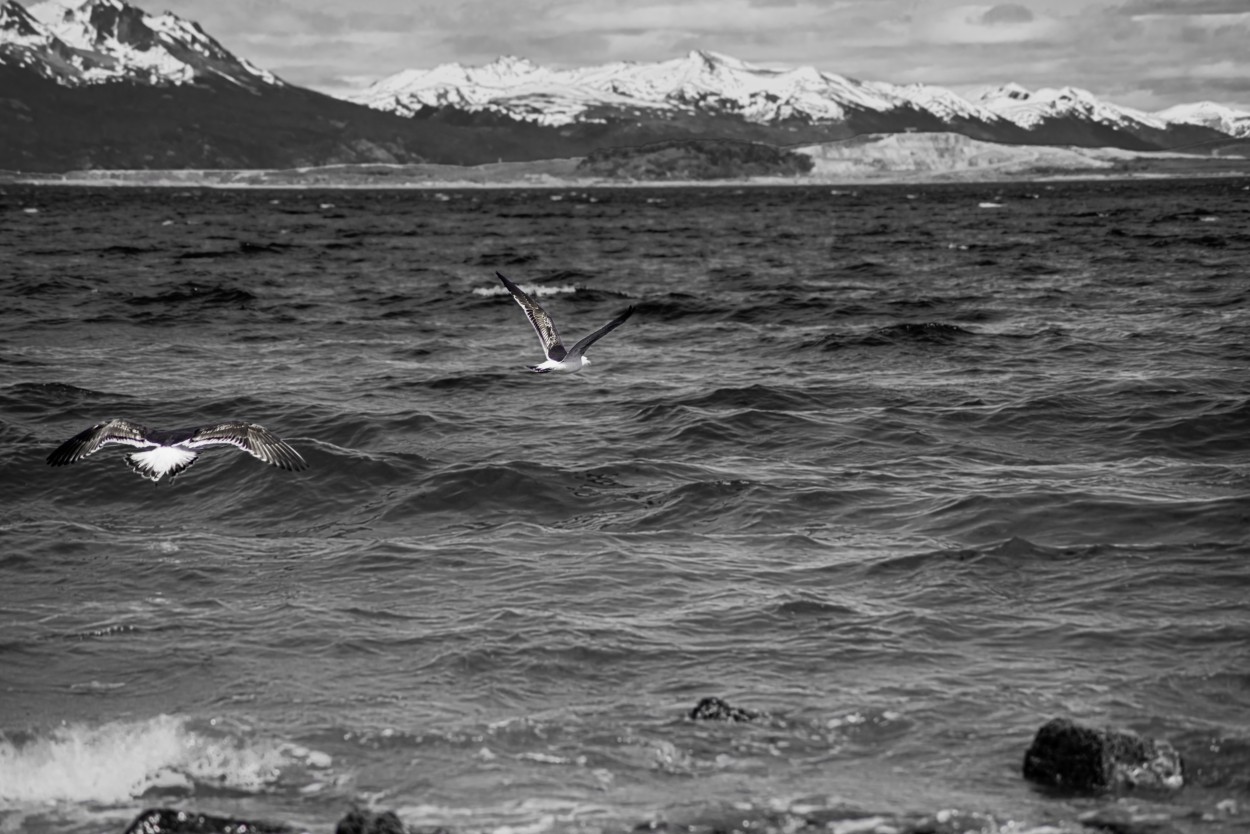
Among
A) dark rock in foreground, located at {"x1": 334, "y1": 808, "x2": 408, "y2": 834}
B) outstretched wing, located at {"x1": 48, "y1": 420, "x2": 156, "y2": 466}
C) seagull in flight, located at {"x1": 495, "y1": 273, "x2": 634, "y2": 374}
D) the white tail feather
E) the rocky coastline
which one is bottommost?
the rocky coastline

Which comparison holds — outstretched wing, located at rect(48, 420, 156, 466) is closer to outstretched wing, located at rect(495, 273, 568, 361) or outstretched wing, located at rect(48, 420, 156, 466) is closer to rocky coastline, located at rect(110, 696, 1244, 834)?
outstretched wing, located at rect(495, 273, 568, 361)

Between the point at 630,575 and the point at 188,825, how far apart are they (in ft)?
19.6

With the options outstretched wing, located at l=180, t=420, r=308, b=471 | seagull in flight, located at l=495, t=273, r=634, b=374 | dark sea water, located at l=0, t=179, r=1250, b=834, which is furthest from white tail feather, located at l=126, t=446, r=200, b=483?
seagull in flight, located at l=495, t=273, r=634, b=374

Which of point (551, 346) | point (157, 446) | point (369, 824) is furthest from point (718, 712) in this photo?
point (551, 346)

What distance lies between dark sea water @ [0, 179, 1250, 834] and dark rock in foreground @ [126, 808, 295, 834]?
0.73 m

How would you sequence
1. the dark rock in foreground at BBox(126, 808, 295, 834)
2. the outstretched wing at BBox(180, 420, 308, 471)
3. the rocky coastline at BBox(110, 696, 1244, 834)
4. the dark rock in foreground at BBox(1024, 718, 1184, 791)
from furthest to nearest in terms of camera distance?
the outstretched wing at BBox(180, 420, 308, 471) → the dark rock in foreground at BBox(1024, 718, 1184, 791) → the rocky coastline at BBox(110, 696, 1244, 834) → the dark rock in foreground at BBox(126, 808, 295, 834)

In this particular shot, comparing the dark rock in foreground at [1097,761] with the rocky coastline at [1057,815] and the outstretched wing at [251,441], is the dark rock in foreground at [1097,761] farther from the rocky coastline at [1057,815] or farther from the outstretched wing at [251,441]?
the outstretched wing at [251,441]

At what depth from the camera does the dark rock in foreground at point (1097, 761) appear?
314 inches

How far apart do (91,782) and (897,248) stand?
178ft

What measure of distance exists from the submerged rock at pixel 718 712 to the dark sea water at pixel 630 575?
0.33ft

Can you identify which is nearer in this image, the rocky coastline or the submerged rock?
the rocky coastline

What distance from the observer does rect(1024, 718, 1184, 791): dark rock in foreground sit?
7977 millimetres

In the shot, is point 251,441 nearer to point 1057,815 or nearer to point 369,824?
point 369,824

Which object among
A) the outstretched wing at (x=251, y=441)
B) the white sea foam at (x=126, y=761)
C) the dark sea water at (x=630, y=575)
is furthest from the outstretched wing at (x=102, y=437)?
the white sea foam at (x=126, y=761)
